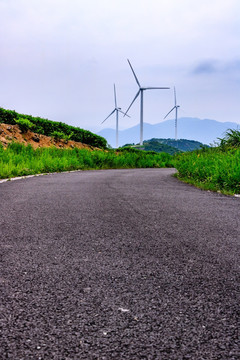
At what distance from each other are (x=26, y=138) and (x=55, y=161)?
8.13m

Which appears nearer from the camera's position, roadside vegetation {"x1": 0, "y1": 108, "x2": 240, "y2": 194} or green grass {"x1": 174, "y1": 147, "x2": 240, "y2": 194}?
green grass {"x1": 174, "y1": 147, "x2": 240, "y2": 194}

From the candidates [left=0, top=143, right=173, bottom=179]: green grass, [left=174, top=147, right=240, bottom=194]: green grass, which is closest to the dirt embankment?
[left=0, top=143, right=173, bottom=179]: green grass

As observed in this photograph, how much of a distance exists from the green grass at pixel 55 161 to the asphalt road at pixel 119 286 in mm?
8797

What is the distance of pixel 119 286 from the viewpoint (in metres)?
2.70

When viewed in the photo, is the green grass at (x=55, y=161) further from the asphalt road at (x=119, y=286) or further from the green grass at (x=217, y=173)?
the asphalt road at (x=119, y=286)

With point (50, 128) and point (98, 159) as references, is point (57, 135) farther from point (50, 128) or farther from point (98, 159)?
point (98, 159)

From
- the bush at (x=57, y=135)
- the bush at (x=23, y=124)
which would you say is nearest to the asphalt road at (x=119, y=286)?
the bush at (x=23, y=124)

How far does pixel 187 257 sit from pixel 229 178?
20.8 ft

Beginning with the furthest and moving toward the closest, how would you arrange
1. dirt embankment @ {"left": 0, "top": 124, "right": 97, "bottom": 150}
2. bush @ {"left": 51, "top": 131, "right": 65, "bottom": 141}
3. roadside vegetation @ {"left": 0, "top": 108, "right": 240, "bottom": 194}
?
bush @ {"left": 51, "top": 131, "right": 65, "bottom": 141}, dirt embankment @ {"left": 0, "top": 124, "right": 97, "bottom": 150}, roadside vegetation @ {"left": 0, "top": 108, "right": 240, "bottom": 194}

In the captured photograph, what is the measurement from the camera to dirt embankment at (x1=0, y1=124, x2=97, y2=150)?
21969 millimetres

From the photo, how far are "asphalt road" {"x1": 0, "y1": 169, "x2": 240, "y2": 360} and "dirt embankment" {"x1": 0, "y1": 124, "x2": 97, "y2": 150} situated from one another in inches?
678

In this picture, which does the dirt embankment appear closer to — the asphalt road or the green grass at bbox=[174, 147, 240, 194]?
the green grass at bbox=[174, 147, 240, 194]

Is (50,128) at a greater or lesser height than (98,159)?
greater

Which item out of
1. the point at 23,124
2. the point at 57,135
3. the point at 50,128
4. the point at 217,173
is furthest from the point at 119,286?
the point at 50,128
